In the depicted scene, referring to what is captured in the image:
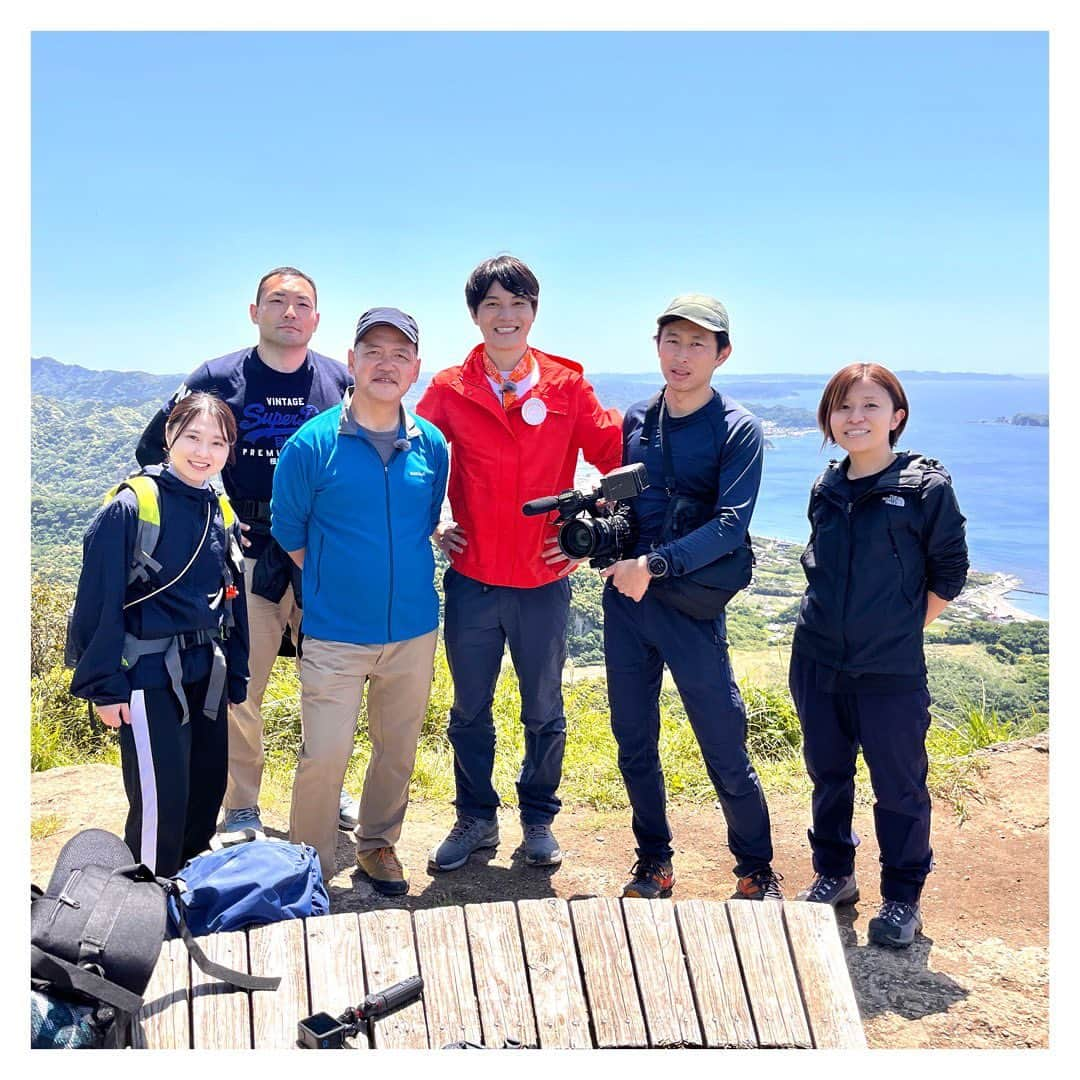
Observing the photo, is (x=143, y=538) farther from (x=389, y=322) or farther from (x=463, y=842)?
(x=463, y=842)

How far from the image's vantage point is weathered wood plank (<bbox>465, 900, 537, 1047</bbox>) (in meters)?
2.81

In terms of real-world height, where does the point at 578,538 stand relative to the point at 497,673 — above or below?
above

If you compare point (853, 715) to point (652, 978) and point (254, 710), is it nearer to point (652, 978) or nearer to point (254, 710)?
point (652, 978)

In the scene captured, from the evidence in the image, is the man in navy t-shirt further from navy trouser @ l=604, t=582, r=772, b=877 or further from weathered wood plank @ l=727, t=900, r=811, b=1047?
weathered wood plank @ l=727, t=900, r=811, b=1047

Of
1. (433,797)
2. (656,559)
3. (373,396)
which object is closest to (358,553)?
(373,396)

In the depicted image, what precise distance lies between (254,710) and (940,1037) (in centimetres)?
321

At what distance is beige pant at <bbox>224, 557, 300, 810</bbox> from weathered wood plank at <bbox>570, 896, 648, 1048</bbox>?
2.18m

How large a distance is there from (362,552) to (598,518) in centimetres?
96

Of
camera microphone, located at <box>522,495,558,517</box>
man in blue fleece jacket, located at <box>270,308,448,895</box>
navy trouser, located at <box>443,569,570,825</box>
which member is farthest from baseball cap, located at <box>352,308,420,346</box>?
navy trouser, located at <box>443,569,570,825</box>

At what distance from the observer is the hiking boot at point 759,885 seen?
161 inches

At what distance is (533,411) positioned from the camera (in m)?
4.12

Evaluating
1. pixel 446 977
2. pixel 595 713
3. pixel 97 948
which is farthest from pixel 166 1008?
pixel 595 713

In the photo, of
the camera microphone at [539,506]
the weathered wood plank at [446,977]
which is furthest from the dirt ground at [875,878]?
the camera microphone at [539,506]

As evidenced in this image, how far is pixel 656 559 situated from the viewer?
377 cm
